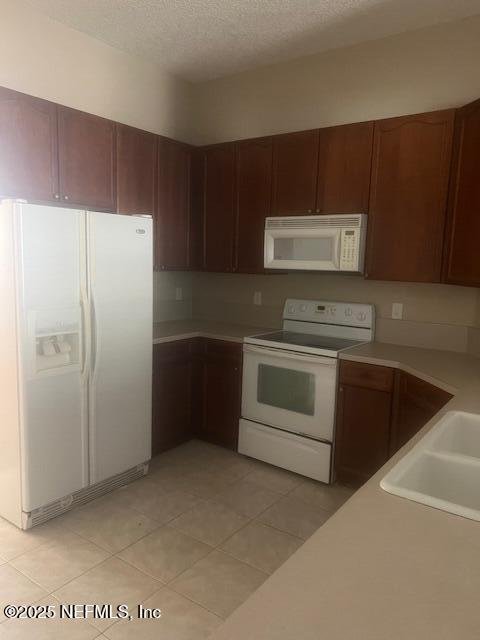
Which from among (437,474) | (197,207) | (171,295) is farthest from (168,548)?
(197,207)

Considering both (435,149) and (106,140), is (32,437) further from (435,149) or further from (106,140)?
(435,149)

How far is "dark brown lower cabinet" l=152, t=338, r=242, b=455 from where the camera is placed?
3.29 m

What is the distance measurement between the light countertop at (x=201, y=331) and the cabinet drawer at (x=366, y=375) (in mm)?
806

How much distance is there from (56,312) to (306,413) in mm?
1631

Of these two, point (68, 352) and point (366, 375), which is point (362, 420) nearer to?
point (366, 375)

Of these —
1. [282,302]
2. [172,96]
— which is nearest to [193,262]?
[282,302]

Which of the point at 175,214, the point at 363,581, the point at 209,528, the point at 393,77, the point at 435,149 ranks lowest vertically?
the point at 209,528

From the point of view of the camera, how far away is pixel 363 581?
78 centimetres

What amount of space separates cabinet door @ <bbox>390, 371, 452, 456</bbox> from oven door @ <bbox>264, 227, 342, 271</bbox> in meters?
0.85

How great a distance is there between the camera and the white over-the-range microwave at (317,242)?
2.87 m

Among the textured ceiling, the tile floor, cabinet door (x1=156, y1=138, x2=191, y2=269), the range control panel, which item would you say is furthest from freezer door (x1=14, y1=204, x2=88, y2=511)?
the range control panel

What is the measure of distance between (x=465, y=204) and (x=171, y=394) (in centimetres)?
226

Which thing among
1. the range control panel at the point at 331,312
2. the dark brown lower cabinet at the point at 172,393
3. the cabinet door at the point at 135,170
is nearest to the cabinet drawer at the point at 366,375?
the range control panel at the point at 331,312

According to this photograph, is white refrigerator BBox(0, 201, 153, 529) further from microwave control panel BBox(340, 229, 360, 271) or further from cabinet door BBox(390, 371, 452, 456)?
cabinet door BBox(390, 371, 452, 456)
